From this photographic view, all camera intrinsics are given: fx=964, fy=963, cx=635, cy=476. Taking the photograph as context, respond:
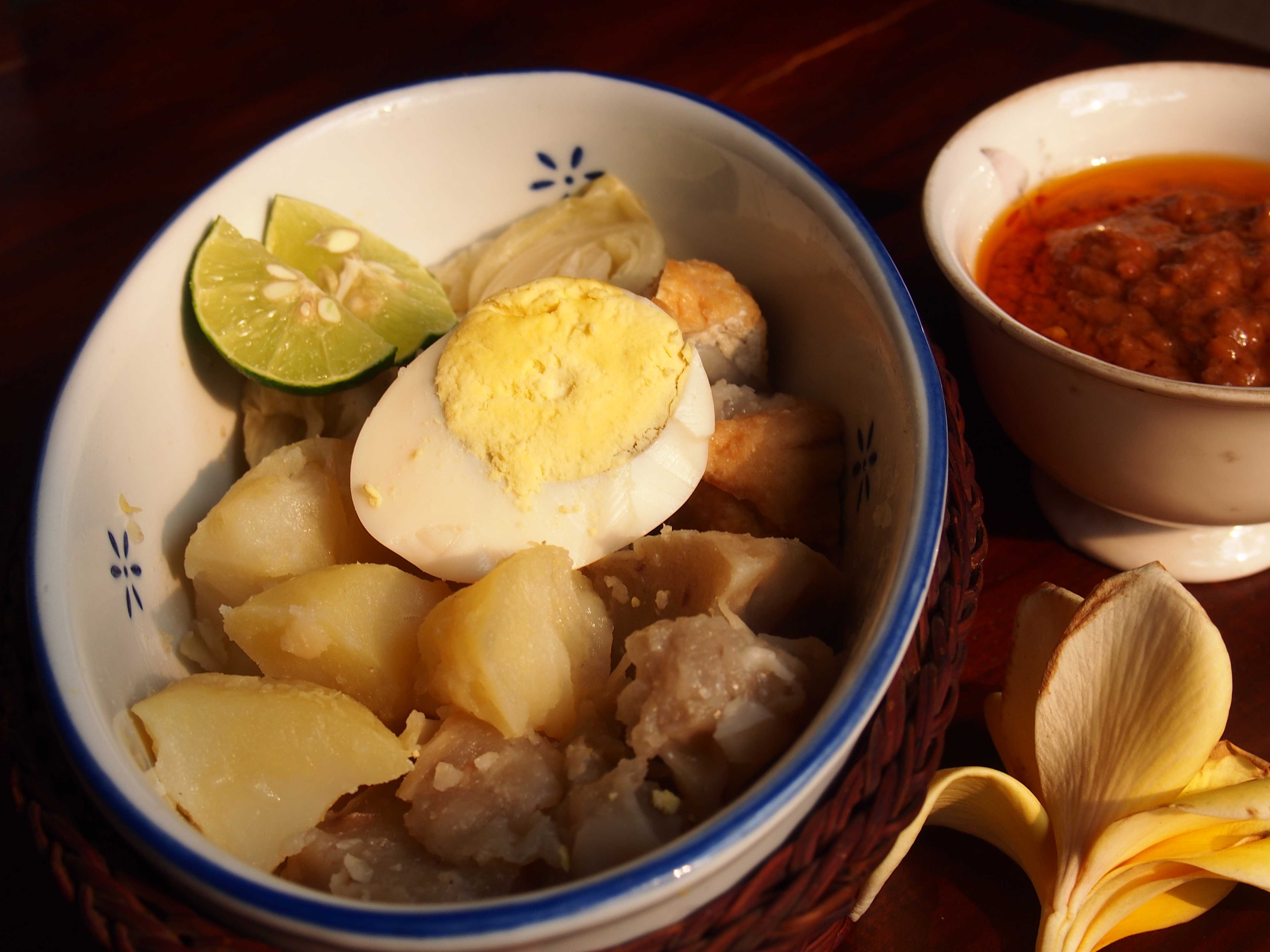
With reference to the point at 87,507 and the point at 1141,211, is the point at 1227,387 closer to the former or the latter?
the point at 1141,211

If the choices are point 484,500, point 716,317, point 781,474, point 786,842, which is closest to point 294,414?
point 484,500

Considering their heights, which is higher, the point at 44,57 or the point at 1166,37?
the point at 44,57

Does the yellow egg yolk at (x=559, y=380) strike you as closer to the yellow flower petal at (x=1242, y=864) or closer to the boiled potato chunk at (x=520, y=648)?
the boiled potato chunk at (x=520, y=648)

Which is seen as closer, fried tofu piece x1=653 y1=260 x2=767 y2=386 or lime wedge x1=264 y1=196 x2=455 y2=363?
fried tofu piece x1=653 y1=260 x2=767 y2=386

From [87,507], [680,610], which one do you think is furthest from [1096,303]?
[87,507]

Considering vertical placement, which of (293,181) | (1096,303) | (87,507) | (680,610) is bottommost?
(680,610)

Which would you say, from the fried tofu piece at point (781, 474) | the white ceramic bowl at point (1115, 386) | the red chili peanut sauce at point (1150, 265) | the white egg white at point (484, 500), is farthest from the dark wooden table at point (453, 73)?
the white egg white at point (484, 500)

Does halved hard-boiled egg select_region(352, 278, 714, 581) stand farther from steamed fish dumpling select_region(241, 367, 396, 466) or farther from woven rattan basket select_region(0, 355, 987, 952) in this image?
woven rattan basket select_region(0, 355, 987, 952)

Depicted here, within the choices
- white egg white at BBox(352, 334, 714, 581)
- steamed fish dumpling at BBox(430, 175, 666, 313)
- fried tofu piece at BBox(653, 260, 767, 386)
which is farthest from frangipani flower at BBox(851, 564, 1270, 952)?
steamed fish dumpling at BBox(430, 175, 666, 313)
